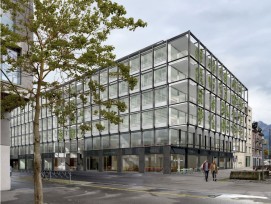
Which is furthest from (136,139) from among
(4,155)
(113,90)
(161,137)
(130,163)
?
(4,155)

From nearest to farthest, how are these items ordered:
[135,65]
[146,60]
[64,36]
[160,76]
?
[64,36] < [160,76] < [146,60] < [135,65]

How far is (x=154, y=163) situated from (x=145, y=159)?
5.65 ft

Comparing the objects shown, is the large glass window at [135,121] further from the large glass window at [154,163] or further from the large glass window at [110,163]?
the large glass window at [110,163]

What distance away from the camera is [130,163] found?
47781 millimetres

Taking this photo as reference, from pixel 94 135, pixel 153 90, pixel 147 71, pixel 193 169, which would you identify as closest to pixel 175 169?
pixel 193 169

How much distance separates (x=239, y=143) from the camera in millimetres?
66625

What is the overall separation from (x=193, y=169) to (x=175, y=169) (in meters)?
4.35

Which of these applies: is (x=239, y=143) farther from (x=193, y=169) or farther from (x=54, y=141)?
(x=54, y=141)

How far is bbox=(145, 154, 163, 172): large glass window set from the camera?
43250 mm

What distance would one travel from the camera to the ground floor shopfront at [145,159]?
4250cm

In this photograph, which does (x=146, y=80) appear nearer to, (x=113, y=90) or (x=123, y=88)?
(x=123, y=88)

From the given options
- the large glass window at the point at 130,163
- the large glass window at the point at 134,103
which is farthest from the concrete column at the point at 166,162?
the large glass window at the point at 134,103

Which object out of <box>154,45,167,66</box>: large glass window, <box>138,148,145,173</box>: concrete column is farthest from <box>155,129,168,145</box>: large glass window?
<box>154,45,167,66</box>: large glass window

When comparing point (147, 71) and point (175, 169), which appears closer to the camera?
point (175, 169)
